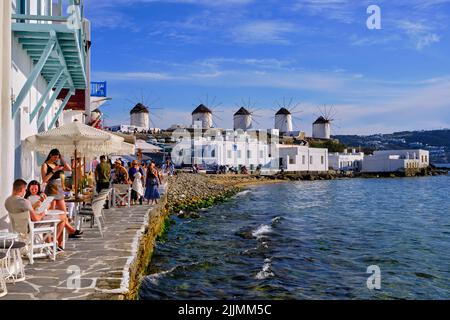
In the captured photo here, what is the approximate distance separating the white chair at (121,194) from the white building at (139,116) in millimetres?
78131

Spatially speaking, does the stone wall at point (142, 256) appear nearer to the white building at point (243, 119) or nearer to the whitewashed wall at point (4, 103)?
the whitewashed wall at point (4, 103)

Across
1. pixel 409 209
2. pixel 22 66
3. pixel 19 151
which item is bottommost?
pixel 409 209

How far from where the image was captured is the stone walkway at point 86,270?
577 centimetres

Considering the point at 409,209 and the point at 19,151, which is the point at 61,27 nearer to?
the point at 19,151

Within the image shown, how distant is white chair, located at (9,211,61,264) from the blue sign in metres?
21.6

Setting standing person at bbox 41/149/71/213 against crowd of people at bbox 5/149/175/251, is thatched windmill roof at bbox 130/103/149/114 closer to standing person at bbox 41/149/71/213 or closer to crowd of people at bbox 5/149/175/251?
crowd of people at bbox 5/149/175/251

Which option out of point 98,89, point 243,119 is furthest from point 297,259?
point 243,119

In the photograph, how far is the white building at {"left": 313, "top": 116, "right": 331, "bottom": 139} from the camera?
116113mm

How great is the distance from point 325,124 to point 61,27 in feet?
361

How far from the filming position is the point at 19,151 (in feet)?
33.0

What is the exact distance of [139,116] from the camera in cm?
9200
